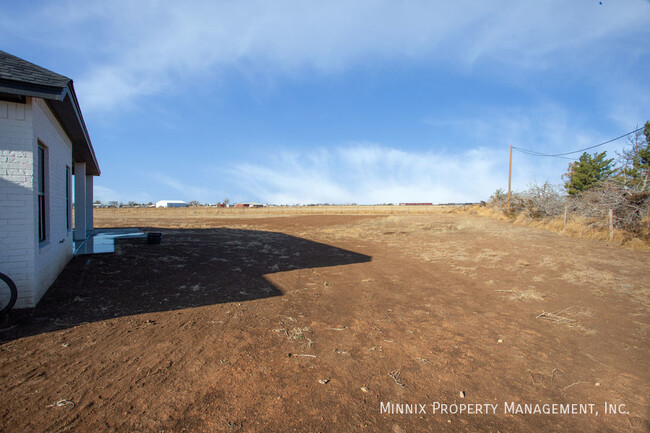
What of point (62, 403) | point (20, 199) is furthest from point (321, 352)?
point (20, 199)

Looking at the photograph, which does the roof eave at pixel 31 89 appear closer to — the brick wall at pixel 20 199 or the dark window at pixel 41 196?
the brick wall at pixel 20 199

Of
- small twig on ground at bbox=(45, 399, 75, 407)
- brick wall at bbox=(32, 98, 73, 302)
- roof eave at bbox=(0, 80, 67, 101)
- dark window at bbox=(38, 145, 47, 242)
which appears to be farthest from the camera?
dark window at bbox=(38, 145, 47, 242)

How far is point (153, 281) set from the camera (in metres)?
6.45

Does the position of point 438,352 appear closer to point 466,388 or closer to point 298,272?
point 466,388

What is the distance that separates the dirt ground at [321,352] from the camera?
98.2 inches

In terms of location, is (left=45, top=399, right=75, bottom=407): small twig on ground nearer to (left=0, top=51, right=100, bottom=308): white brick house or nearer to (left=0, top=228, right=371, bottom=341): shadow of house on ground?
(left=0, top=228, right=371, bottom=341): shadow of house on ground

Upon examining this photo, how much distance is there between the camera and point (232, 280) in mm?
6863

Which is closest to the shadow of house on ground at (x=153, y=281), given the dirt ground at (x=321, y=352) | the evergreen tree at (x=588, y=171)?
the dirt ground at (x=321, y=352)

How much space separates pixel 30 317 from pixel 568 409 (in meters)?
6.82

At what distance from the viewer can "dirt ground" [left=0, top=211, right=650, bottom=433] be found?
2.49m

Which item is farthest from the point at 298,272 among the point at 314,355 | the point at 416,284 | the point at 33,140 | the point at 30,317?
the point at 33,140

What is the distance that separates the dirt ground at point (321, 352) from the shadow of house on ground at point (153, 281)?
0.05 m

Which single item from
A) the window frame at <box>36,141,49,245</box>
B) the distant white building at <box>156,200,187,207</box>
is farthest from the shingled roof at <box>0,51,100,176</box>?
the distant white building at <box>156,200,187,207</box>

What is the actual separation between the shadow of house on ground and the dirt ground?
2.1 inches
